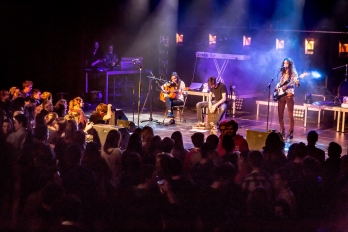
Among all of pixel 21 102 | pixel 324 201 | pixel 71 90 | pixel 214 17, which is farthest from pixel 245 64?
pixel 324 201

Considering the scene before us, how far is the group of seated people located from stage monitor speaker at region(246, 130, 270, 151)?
9.35 feet

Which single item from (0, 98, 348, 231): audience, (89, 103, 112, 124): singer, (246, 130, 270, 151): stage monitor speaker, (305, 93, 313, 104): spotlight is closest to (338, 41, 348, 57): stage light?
(305, 93, 313, 104): spotlight

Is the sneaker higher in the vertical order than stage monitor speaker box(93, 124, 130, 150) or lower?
lower

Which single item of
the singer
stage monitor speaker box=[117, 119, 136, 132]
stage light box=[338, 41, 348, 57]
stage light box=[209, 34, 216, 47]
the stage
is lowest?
the stage

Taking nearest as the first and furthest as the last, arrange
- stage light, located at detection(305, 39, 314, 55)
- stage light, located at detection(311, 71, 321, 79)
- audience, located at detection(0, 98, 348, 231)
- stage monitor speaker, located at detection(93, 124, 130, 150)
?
audience, located at detection(0, 98, 348, 231), stage monitor speaker, located at detection(93, 124, 130, 150), stage light, located at detection(305, 39, 314, 55), stage light, located at detection(311, 71, 321, 79)

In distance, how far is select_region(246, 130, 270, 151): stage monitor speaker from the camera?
871 centimetres

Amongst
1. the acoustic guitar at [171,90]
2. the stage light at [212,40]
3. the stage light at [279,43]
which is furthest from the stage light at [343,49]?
the acoustic guitar at [171,90]

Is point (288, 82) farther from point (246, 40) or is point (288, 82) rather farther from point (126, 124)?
point (246, 40)

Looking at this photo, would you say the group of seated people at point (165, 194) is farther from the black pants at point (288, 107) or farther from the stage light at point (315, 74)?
the stage light at point (315, 74)

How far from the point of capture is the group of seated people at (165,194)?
446 cm

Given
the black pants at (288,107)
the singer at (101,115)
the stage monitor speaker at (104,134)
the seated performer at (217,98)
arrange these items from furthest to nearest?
1. the seated performer at (217,98)
2. the black pants at (288,107)
3. the singer at (101,115)
4. the stage monitor speaker at (104,134)

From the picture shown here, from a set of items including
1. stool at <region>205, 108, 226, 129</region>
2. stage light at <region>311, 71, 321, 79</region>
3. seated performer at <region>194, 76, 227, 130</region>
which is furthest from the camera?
stage light at <region>311, 71, 321, 79</region>

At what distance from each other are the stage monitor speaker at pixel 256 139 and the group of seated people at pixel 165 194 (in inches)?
112

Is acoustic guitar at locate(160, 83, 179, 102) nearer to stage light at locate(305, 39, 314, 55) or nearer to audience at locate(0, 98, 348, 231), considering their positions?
stage light at locate(305, 39, 314, 55)
